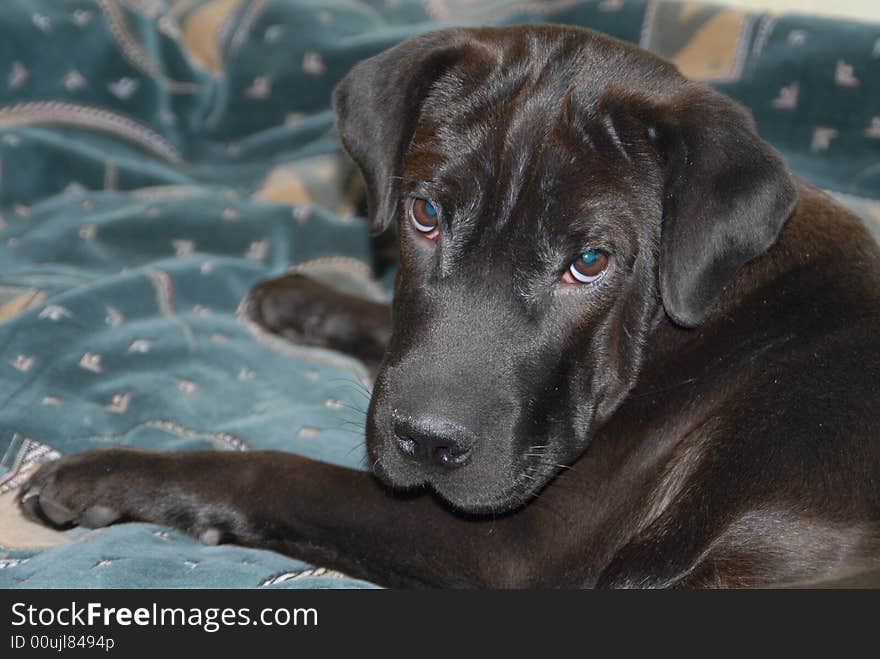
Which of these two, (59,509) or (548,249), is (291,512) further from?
(548,249)

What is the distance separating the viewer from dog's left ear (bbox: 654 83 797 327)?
10.2 feet

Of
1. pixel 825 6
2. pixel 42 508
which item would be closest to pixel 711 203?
pixel 42 508

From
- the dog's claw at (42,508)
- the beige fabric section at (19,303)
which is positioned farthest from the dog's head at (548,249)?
the beige fabric section at (19,303)

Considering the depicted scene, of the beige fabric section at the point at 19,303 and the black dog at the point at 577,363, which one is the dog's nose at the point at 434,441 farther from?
the beige fabric section at the point at 19,303

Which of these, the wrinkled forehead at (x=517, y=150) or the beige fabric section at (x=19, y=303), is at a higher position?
the wrinkled forehead at (x=517, y=150)

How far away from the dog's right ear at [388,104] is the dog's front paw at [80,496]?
115cm

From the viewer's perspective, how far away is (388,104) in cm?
355

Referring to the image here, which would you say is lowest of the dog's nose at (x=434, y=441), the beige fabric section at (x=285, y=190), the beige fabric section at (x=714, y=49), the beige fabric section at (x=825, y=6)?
the beige fabric section at (x=285, y=190)

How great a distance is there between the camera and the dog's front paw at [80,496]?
3525mm

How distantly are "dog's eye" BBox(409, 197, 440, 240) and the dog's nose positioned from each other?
2.01 ft

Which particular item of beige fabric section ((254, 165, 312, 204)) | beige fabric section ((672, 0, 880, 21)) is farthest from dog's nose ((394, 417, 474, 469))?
beige fabric section ((672, 0, 880, 21))

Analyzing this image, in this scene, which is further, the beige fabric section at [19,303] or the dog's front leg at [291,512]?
the beige fabric section at [19,303]

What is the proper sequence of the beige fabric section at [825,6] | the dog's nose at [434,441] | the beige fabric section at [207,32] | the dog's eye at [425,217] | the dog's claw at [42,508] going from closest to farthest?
the dog's nose at [434,441], the dog's eye at [425,217], the dog's claw at [42,508], the beige fabric section at [207,32], the beige fabric section at [825,6]

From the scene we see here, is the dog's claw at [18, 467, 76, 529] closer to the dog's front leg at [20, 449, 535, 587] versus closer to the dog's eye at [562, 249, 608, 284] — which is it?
the dog's front leg at [20, 449, 535, 587]
